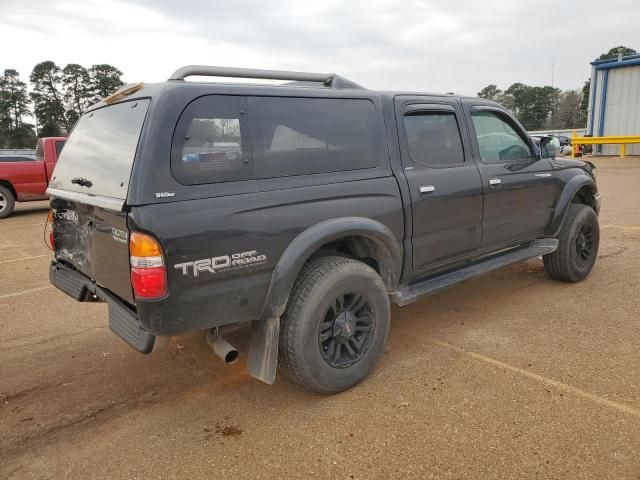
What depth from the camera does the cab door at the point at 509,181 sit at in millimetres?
4020

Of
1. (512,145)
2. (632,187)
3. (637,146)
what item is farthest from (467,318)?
(637,146)

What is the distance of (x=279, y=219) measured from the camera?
2.70 m

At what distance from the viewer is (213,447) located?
101 inches

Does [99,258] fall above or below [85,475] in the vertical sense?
above

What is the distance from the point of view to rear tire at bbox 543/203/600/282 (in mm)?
4820

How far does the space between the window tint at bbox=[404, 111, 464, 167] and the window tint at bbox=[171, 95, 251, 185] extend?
136cm

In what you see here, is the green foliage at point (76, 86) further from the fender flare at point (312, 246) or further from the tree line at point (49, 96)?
the fender flare at point (312, 246)

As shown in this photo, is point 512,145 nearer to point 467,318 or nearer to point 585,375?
point 467,318

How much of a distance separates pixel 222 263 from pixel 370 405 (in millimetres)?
1237

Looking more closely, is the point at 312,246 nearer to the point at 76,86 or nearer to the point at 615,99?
the point at 615,99

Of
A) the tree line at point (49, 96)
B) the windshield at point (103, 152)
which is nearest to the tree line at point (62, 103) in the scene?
the tree line at point (49, 96)

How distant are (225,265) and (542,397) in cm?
200

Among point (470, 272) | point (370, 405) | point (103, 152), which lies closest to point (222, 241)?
point (103, 152)

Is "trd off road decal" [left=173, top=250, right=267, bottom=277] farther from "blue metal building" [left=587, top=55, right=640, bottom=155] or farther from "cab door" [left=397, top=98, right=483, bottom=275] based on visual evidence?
"blue metal building" [left=587, top=55, right=640, bottom=155]
